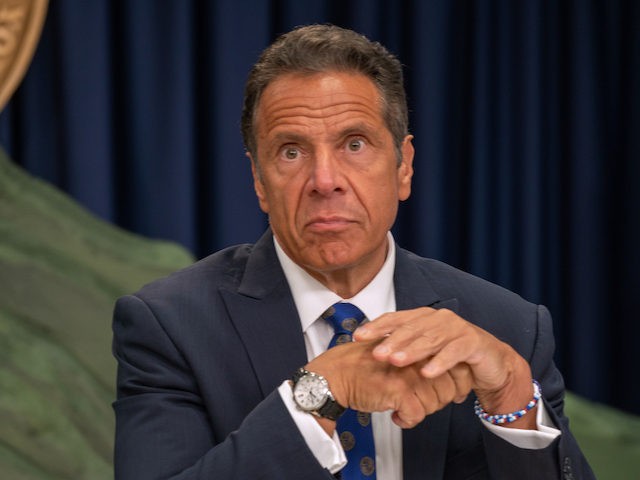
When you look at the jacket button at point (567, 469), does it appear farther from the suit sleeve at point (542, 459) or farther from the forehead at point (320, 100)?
the forehead at point (320, 100)

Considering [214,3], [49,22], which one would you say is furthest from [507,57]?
[49,22]

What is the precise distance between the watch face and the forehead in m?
0.38

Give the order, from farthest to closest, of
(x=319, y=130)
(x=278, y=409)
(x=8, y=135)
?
1. (x=8, y=135)
2. (x=319, y=130)
3. (x=278, y=409)

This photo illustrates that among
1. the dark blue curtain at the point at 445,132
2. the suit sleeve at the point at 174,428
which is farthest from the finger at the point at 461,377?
the dark blue curtain at the point at 445,132

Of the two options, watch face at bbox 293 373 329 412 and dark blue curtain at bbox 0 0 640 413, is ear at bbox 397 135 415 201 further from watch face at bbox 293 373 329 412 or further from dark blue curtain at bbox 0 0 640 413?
dark blue curtain at bbox 0 0 640 413

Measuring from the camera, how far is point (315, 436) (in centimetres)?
139

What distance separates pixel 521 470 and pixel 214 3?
2029 millimetres

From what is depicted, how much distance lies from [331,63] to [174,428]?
560mm

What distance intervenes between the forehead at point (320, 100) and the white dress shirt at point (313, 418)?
23 centimetres

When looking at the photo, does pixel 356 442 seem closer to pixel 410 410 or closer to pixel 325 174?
pixel 410 410

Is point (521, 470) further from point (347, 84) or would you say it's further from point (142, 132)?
point (142, 132)

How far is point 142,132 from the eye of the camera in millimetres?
3109

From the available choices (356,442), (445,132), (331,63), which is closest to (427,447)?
(356,442)

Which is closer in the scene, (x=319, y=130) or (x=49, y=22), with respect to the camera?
(x=319, y=130)
